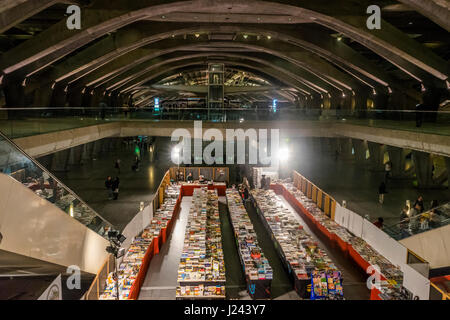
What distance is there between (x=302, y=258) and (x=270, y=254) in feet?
5.36

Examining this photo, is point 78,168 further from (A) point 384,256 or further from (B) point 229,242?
(A) point 384,256

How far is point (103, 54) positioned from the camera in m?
17.9

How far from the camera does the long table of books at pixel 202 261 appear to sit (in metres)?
8.18

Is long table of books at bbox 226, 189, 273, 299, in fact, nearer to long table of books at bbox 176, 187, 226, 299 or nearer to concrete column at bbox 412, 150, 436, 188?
long table of books at bbox 176, 187, 226, 299

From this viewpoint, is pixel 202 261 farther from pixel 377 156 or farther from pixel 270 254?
pixel 377 156

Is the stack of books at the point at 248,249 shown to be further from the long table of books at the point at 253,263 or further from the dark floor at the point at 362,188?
the dark floor at the point at 362,188

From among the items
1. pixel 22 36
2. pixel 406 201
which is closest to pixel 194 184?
pixel 406 201

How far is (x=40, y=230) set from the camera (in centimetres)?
688

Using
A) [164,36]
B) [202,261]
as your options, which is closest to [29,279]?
[202,261]

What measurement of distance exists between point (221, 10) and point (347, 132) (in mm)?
8682

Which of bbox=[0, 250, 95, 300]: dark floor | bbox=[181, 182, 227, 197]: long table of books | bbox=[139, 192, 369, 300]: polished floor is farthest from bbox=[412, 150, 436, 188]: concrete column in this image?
bbox=[0, 250, 95, 300]: dark floor

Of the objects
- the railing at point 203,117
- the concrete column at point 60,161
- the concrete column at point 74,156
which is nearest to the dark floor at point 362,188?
the railing at point 203,117

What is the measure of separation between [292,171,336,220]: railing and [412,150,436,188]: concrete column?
4.84m

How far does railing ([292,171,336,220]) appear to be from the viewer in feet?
43.2
